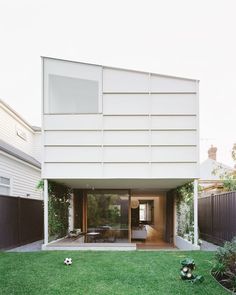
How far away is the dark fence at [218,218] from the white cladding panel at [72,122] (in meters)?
4.94

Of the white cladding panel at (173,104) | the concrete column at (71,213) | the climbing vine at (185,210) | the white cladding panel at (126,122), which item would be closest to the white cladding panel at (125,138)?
the white cladding panel at (126,122)

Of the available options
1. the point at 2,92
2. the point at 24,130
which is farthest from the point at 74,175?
the point at 2,92

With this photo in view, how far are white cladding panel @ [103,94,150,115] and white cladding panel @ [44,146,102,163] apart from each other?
1353 mm

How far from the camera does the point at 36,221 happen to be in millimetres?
14883

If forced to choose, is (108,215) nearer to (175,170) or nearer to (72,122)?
(175,170)

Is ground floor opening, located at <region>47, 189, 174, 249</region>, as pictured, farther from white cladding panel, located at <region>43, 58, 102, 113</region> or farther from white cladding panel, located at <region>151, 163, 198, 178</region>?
white cladding panel, located at <region>43, 58, 102, 113</region>

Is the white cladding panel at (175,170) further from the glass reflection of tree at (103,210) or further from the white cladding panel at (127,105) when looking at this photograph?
the glass reflection of tree at (103,210)

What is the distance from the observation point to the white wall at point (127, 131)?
1152 centimetres

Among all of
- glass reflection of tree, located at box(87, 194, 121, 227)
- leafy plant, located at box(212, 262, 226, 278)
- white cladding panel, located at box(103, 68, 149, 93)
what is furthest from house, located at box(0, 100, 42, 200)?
leafy plant, located at box(212, 262, 226, 278)

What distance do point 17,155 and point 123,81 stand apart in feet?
18.6

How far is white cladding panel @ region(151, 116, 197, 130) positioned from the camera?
11562mm

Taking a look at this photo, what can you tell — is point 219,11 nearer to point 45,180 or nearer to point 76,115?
point 76,115

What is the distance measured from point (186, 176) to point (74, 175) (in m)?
3.66

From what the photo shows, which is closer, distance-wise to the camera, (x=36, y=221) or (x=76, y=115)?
(x=76, y=115)
